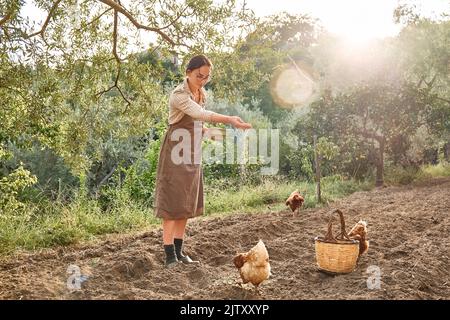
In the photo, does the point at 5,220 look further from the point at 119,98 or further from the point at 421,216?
the point at 421,216

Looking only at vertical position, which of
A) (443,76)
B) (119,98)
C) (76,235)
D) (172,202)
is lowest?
(76,235)

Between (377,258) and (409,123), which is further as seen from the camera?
(409,123)

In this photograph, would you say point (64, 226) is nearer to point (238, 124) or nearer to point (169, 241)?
point (169, 241)

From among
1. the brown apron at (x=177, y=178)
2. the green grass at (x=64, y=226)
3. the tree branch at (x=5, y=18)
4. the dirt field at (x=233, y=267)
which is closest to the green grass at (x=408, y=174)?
the dirt field at (x=233, y=267)

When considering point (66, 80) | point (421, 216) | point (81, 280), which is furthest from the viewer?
point (421, 216)

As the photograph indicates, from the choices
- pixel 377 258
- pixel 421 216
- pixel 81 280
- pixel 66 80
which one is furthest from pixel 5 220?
pixel 421 216

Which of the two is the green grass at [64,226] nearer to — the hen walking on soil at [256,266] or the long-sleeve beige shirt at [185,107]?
the long-sleeve beige shirt at [185,107]

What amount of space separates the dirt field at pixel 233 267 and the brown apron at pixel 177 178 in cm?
54

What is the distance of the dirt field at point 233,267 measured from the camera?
150 inches

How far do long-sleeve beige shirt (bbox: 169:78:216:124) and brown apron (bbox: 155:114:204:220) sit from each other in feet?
0.25

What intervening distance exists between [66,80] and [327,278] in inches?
164
